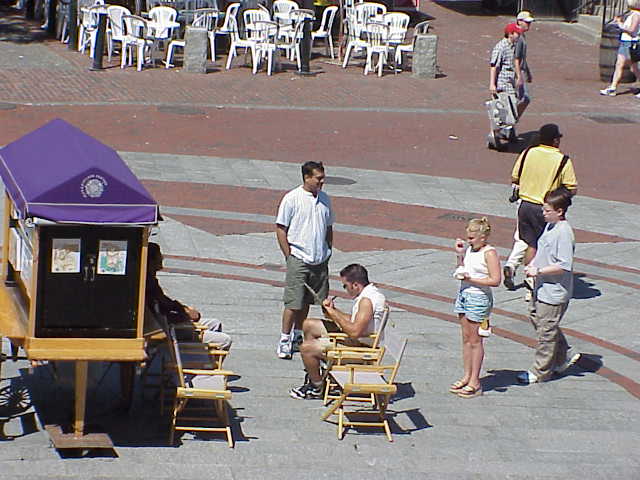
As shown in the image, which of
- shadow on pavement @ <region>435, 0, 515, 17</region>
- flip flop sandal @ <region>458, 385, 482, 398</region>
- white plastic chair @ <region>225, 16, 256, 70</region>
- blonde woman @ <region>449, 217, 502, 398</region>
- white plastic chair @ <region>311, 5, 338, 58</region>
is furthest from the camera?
shadow on pavement @ <region>435, 0, 515, 17</region>

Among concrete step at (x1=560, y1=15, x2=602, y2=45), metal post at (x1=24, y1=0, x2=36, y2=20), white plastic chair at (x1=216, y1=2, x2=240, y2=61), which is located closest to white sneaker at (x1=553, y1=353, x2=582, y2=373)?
white plastic chair at (x1=216, y1=2, x2=240, y2=61)

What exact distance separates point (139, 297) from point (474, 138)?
43.5 ft

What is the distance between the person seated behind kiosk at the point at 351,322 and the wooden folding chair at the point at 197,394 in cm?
83

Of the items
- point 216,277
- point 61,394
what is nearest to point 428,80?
point 216,277

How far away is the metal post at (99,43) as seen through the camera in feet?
76.8

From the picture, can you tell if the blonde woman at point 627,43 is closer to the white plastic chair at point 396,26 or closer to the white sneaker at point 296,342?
the white plastic chair at point 396,26

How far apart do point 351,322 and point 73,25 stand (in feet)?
62.1

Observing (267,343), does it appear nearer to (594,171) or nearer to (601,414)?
(601,414)

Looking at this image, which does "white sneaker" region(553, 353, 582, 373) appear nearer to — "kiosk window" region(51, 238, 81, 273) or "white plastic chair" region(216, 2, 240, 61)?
"kiosk window" region(51, 238, 81, 273)

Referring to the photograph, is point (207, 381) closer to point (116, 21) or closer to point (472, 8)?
point (116, 21)

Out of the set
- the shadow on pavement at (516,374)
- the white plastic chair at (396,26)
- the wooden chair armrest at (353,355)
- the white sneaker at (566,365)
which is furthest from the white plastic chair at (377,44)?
the wooden chair armrest at (353,355)

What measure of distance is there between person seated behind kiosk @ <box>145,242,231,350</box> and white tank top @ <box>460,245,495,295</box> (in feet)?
6.14

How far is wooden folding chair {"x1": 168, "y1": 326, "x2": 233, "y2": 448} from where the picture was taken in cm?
777

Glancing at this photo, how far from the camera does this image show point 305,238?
954 centimetres
